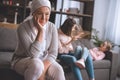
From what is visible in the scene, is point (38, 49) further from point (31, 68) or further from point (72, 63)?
point (72, 63)

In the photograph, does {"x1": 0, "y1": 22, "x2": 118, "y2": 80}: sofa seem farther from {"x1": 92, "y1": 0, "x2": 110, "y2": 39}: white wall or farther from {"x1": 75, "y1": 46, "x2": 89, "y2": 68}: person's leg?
{"x1": 92, "y1": 0, "x2": 110, "y2": 39}: white wall

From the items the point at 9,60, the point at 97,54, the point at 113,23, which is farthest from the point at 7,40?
the point at 113,23

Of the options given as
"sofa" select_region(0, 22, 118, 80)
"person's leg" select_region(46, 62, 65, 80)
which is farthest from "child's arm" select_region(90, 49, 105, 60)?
"person's leg" select_region(46, 62, 65, 80)

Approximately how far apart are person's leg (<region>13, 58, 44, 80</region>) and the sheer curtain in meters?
2.76

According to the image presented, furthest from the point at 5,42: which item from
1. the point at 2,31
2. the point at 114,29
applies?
the point at 114,29

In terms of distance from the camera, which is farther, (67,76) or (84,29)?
(84,29)

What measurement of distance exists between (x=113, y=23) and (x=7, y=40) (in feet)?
7.77

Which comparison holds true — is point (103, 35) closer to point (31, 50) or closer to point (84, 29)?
point (84, 29)

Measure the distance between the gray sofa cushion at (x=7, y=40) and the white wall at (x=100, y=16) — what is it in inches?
86.7

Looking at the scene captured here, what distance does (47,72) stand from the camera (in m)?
2.07

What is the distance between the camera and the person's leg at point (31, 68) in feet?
6.30

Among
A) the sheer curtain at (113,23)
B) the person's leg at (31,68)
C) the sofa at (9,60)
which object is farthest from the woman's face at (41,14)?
the sheer curtain at (113,23)

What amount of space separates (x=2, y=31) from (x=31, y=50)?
109cm

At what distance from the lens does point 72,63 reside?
8.93ft
